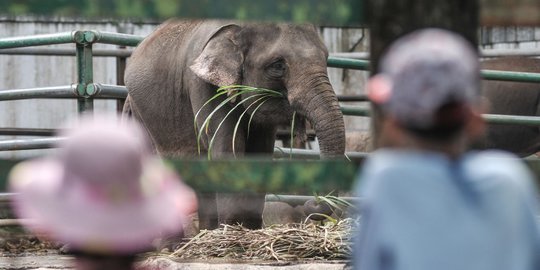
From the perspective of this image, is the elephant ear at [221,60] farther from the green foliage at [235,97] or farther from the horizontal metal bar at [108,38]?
the horizontal metal bar at [108,38]

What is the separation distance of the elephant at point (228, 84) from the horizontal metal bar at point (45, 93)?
0.76 metres

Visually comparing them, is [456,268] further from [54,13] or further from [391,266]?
[54,13]

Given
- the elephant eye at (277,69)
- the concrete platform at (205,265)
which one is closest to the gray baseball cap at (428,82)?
the concrete platform at (205,265)

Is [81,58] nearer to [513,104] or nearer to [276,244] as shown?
[276,244]

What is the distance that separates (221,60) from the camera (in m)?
8.02

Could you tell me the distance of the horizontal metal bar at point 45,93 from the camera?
7.34 metres

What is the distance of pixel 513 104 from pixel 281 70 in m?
3.60

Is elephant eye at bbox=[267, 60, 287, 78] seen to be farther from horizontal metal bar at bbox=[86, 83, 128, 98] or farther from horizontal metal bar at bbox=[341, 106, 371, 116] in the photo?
horizontal metal bar at bbox=[86, 83, 128, 98]

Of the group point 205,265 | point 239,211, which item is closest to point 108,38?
point 239,211

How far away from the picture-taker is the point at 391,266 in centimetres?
212

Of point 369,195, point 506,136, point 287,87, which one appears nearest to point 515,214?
point 369,195

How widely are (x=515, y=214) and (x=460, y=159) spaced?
0.13 meters

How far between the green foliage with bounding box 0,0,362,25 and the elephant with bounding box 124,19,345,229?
418 cm

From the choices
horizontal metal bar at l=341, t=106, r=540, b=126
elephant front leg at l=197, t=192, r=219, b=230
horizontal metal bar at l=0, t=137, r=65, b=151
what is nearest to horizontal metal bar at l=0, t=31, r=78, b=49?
horizontal metal bar at l=0, t=137, r=65, b=151
